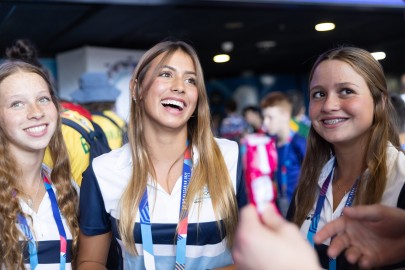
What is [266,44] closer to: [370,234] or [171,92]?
[171,92]

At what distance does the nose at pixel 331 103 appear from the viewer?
71.2 inches

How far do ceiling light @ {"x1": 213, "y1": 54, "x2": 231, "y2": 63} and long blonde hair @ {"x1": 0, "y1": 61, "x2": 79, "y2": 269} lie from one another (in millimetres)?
8716

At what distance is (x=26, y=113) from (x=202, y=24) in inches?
223

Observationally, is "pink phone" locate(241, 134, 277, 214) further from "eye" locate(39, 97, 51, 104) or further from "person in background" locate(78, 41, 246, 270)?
"eye" locate(39, 97, 51, 104)

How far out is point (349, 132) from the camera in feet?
5.93

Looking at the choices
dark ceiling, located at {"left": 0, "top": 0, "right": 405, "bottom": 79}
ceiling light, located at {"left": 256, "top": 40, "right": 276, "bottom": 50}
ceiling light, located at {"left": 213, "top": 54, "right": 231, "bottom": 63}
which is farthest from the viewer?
ceiling light, located at {"left": 213, "top": 54, "right": 231, "bottom": 63}

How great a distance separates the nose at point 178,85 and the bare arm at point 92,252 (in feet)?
2.25

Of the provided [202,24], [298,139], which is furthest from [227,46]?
[298,139]

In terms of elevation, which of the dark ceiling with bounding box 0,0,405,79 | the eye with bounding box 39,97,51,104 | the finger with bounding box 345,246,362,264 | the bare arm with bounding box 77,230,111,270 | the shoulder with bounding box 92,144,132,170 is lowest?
the bare arm with bounding box 77,230,111,270

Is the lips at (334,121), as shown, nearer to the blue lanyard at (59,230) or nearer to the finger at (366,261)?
the finger at (366,261)

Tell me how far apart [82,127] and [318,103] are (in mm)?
1391

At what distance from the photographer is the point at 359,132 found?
1814mm

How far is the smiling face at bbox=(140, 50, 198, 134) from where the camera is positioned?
6.45ft

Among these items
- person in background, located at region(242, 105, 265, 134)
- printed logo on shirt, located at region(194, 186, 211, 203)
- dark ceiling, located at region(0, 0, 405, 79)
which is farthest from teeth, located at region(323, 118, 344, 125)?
person in background, located at region(242, 105, 265, 134)
